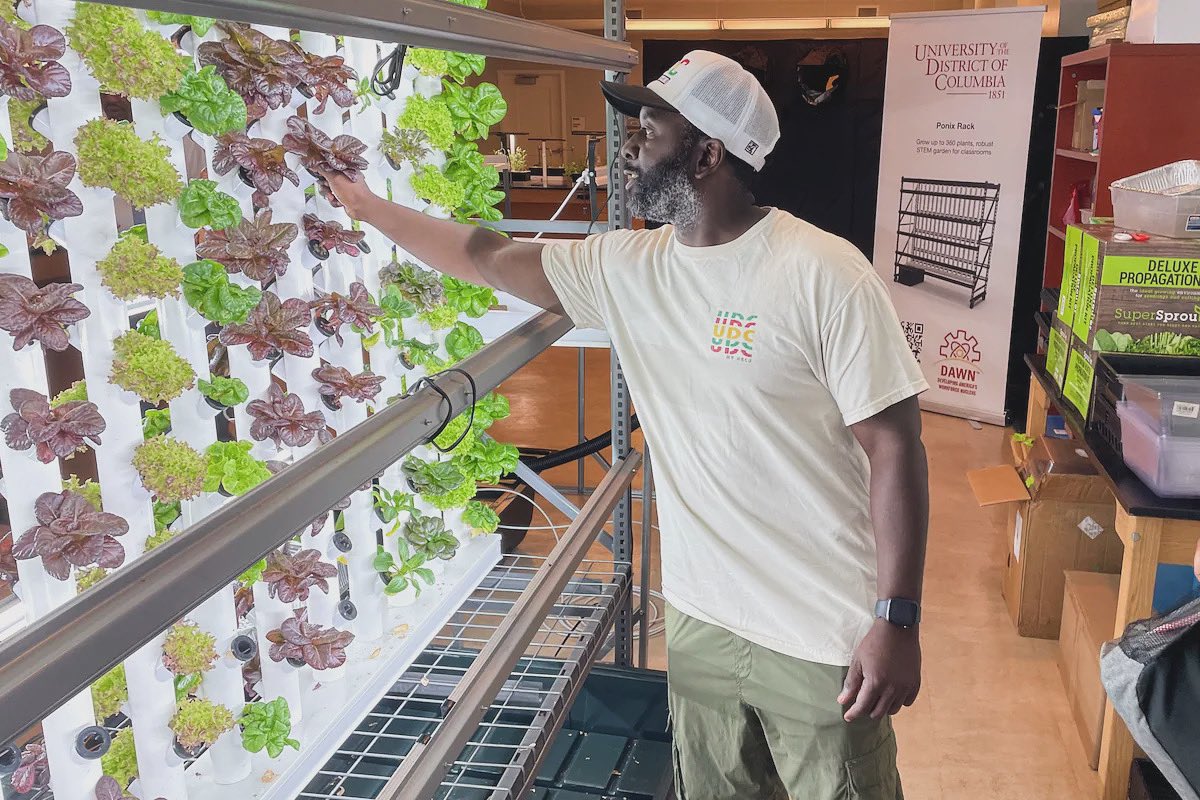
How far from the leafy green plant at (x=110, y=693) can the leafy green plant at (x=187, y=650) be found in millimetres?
52

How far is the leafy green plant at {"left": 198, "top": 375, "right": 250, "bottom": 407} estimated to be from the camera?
1346mm

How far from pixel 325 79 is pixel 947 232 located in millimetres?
5303

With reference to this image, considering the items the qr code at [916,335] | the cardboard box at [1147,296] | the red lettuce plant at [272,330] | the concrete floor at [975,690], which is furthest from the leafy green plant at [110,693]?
the qr code at [916,335]

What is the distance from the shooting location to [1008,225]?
5918 millimetres

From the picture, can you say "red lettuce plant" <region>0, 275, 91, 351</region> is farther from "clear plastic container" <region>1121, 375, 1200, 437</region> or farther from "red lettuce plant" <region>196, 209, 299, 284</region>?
"clear plastic container" <region>1121, 375, 1200, 437</region>

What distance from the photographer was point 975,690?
335cm

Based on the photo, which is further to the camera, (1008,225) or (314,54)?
(1008,225)

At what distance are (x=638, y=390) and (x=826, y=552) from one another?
418mm

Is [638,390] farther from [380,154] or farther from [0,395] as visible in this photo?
[0,395]

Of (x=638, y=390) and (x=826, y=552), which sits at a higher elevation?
(x=638, y=390)

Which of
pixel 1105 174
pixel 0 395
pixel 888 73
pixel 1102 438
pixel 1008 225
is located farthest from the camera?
pixel 888 73

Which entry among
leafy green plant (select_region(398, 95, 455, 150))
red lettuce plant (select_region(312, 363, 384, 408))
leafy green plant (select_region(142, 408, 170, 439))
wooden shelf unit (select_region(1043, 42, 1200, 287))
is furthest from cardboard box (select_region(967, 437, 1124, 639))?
leafy green plant (select_region(142, 408, 170, 439))

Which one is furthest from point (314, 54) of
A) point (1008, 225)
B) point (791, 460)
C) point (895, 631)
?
point (1008, 225)

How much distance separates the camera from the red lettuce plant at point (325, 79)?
1465 mm
